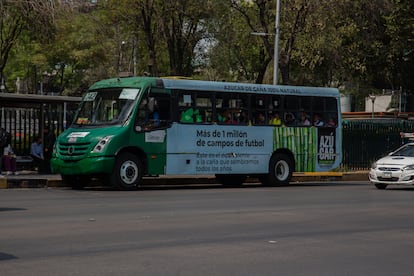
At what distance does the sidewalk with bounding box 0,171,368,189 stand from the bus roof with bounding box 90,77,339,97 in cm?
300

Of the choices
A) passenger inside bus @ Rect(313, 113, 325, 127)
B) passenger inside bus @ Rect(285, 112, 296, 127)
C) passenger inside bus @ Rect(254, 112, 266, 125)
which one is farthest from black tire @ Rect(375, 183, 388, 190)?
passenger inside bus @ Rect(254, 112, 266, 125)

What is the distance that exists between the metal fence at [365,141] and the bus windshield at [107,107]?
→ 48.2 ft

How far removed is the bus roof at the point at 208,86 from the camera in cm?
2180

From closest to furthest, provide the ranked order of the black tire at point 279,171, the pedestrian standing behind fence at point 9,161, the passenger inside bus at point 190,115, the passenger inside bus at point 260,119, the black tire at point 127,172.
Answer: the black tire at point 127,172
the passenger inside bus at point 190,115
the passenger inside bus at point 260,119
the black tire at point 279,171
the pedestrian standing behind fence at point 9,161

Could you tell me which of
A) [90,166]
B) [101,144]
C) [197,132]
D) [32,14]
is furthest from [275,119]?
[32,14]

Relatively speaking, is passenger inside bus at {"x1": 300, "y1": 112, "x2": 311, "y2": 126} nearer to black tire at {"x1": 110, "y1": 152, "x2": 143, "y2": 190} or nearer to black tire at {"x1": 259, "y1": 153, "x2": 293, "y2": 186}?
black tire at {"x1": 259, "y1": 153, "x2": 293, "y2": 186}

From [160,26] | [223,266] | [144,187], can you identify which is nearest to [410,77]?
[160,26]

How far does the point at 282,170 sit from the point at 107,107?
20.4ft

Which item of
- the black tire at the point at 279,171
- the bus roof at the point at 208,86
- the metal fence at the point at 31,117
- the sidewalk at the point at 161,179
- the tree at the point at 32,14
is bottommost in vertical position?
the sidewalk at the point at 161,179

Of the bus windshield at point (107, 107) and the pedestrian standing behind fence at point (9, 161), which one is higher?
the bus windshield at point (107, 107)

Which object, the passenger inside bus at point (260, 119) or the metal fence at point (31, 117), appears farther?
the metal fence at point (31, 117)

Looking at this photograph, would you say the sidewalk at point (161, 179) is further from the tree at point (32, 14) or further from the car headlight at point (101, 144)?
the tree at point (32, 14)

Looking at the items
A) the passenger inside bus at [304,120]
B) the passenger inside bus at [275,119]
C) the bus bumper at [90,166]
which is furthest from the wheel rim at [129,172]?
the passenger inside bus at [304,120]

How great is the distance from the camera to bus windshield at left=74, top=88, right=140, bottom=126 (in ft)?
69.8
